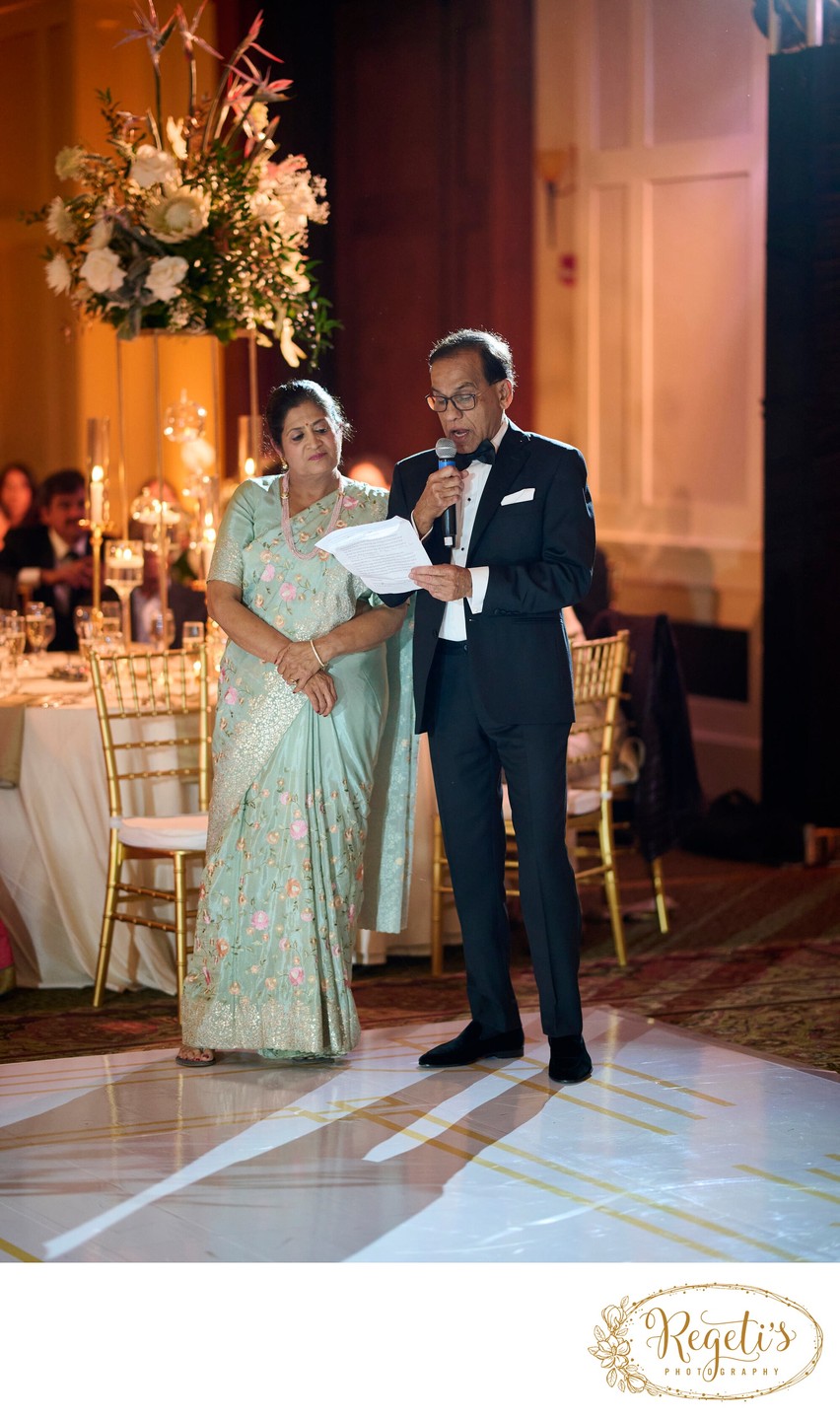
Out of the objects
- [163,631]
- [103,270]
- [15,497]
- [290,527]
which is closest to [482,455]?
[290,527]

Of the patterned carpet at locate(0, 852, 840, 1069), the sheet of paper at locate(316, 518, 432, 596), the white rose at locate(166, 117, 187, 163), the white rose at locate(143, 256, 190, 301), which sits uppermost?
the white rose at locate(166, 117, 187, 163)

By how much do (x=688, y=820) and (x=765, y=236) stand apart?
7.90ft

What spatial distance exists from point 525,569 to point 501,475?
22cm

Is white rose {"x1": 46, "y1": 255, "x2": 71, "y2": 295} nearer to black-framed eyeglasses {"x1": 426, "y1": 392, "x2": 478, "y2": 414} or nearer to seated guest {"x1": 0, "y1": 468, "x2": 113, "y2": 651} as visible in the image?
black-framed eyeglasses {"x1": 426, "y1": 392, "x2": 478, "y2": 414}

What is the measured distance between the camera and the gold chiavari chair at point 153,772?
4.82 m

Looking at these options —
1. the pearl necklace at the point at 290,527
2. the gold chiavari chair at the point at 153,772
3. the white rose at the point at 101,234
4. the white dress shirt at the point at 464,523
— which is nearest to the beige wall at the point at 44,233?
the white rose at the point at 101,234

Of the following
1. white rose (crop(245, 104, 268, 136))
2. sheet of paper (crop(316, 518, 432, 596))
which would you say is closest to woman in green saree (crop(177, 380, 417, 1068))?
sheet of paper (crop(316, 518, 432, 596))

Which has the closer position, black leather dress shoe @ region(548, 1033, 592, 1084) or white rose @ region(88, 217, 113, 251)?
black leather dress shoe @ region(548, 1033, 592, 1084)

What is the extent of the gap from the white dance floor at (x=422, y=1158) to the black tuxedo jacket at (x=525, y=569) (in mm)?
861

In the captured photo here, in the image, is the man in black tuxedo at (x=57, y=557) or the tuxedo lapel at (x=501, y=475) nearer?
the tuxedo lapel at (x=501, y=475)

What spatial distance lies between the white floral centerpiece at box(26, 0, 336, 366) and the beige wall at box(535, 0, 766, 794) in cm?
279

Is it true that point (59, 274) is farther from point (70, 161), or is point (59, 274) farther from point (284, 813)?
point (284, 813)

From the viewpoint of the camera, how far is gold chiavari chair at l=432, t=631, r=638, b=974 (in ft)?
17.3

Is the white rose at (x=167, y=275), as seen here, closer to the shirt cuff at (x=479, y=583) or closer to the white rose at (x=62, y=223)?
the white rose at (x=62, y=223)
